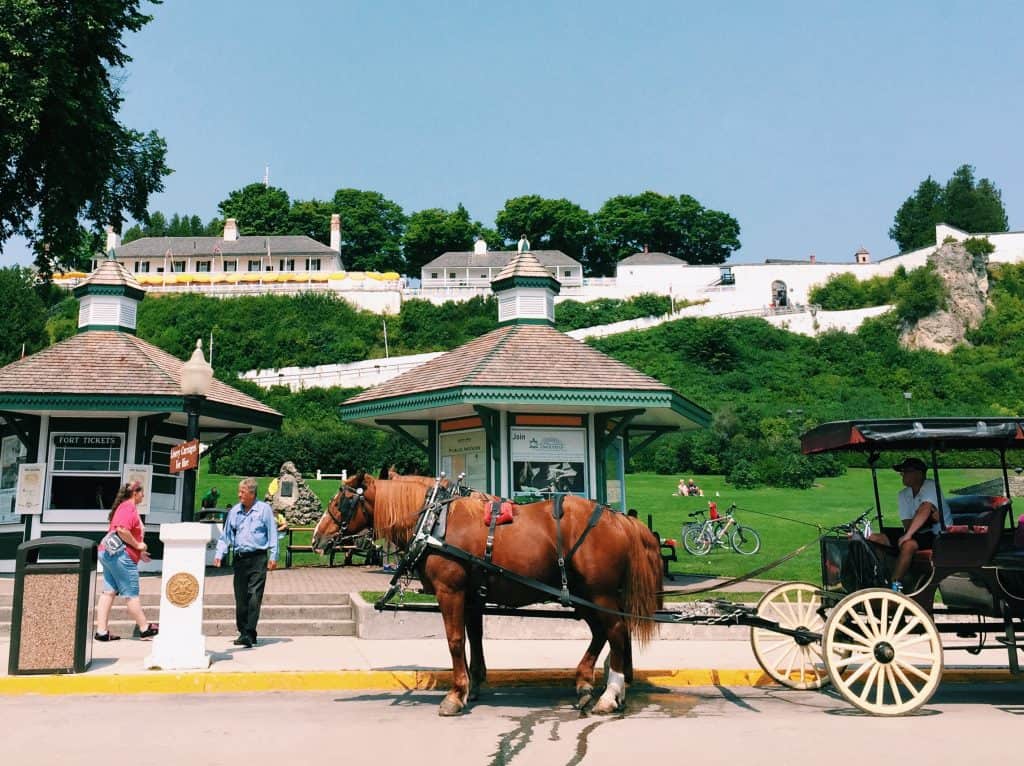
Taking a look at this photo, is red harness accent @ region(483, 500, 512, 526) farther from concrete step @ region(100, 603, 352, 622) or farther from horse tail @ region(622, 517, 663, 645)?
concrete step @ region(100, 603, 352, 622)

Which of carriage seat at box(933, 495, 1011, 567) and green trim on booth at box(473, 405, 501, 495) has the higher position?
green trim on booth at box(473, 405, 501, 495)

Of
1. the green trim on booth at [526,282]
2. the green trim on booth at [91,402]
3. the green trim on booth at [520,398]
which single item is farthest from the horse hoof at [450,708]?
the green trim on booth at [526,282]

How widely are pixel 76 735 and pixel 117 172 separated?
20.4 m

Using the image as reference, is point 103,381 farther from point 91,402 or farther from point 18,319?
point 18,319

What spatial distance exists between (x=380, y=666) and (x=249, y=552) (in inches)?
98.6

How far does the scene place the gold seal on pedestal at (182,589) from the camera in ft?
32.4

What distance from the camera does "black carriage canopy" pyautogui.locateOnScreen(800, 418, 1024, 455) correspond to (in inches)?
327

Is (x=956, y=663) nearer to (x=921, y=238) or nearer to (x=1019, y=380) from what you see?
(x=1019, y=380)

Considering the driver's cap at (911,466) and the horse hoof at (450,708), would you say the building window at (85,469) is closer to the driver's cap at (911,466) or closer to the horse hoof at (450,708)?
the horse hoof at (450,708)

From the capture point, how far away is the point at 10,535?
17.6 metres

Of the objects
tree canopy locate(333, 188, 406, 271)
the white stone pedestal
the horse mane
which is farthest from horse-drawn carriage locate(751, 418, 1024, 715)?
tree canopy locate(333, 188, 406, 271)

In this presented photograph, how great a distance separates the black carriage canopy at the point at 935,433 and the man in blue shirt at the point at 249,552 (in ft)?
22.8

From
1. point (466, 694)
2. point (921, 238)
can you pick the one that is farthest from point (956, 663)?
point (921, 238)

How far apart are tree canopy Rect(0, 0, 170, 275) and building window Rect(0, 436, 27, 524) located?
639 centimetres
